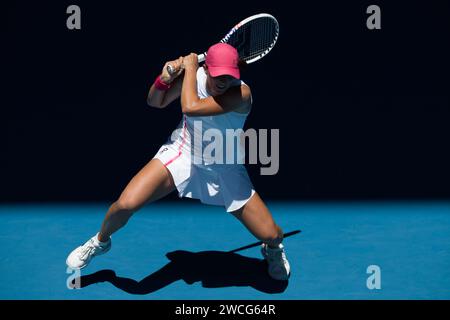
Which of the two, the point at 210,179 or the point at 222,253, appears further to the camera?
the point at 222,253

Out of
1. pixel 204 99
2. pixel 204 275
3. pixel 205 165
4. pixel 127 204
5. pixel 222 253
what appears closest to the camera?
pixel 204 99

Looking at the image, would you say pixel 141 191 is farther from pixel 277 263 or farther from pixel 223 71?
pixel 277 263

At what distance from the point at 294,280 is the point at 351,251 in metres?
0.60

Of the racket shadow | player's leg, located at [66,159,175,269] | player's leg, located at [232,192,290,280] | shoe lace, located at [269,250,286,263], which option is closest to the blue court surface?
the racket shadow

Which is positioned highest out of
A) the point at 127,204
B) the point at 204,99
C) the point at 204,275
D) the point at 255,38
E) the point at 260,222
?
the point at 255,38

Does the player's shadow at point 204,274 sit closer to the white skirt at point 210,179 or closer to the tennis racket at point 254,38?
the white skirt at point 210,179

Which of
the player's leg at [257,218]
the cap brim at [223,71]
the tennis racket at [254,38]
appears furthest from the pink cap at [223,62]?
the player's leg at [257,218]

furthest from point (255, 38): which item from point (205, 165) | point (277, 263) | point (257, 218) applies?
point (277, 263)

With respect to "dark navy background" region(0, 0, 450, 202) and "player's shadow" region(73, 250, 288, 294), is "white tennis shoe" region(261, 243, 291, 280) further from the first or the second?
"dark navy background" region(0, 0, 450, 202)

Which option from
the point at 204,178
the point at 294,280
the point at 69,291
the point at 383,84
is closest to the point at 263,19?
the point at 204,178

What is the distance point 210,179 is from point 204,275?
2.43ft

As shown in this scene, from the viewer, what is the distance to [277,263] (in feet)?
20.2

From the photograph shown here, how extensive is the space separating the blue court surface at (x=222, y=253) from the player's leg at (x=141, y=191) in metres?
0.51

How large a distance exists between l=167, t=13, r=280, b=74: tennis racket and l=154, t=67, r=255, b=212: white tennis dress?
12.7 inches
